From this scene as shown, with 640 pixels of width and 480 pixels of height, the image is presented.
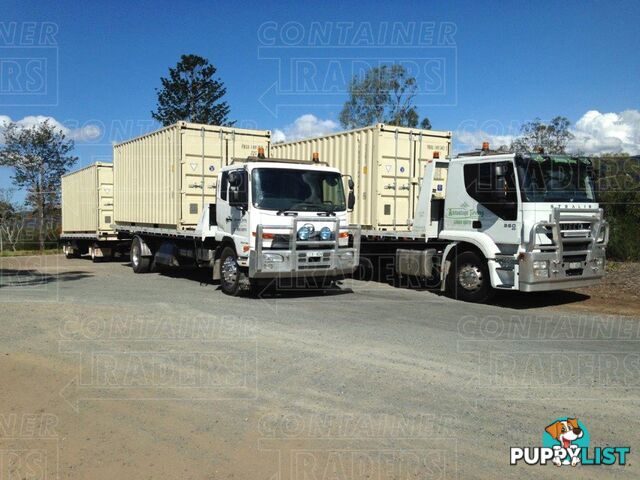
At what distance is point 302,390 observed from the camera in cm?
569

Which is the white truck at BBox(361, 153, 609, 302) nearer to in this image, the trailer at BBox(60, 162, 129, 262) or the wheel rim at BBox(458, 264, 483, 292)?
the wheel rim at BBox(458, 264, 483, 292)

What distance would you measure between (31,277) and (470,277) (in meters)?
11.8

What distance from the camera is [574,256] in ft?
34.6

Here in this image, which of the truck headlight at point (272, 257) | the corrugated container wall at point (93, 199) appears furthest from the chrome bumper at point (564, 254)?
the corrugated container wall at point (93, 199)

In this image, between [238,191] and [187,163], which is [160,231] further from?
[238,191]

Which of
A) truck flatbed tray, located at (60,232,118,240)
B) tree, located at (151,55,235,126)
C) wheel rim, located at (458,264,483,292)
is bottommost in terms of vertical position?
wheel rim, located at (458,264,483,292)

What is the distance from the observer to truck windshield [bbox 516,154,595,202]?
10.3 m

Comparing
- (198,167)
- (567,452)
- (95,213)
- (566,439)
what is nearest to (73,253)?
(95,213)

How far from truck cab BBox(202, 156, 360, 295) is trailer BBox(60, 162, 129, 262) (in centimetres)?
1011

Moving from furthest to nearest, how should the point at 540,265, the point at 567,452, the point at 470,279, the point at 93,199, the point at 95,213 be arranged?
the point at 93,199
the point at 95,213
the point at 470,279
the point at 540,265
the point at 567,452

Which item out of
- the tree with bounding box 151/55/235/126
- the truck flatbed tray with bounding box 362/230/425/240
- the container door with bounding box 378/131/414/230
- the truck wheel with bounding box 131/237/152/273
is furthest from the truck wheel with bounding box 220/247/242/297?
the tree with bounding box 151/55/235/126

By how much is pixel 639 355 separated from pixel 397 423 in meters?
4.14

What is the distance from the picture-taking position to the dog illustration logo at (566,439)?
4.27 metres

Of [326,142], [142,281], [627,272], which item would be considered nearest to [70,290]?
[142,281]
